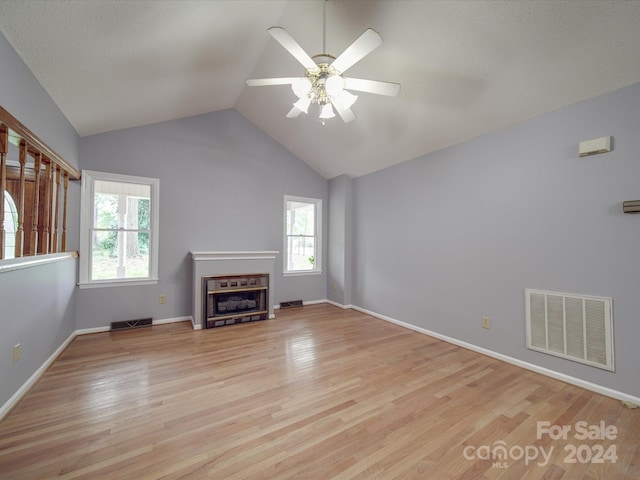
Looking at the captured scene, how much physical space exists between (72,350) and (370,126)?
4.38 m

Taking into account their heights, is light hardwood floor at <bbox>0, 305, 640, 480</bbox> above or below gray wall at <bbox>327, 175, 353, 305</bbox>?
below

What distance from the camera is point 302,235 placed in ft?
16.8

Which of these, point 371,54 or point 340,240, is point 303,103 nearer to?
point 371,54

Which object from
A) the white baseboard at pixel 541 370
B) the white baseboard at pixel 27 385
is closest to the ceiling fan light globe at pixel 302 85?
the white baseboard at pixel 27 385

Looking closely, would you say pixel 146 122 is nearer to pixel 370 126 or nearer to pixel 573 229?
pixel 370 126

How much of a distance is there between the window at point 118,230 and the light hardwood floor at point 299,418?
3.33 feet

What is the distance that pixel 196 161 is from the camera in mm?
4066

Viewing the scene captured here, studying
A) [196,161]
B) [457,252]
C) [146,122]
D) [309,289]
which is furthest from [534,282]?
[146,122]

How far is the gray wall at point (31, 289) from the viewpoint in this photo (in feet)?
5.77

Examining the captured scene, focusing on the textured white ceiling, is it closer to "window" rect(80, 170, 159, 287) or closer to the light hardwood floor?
"window" rect(80, 170, 159, 287)

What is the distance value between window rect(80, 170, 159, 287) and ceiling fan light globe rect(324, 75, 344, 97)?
3.05 meters

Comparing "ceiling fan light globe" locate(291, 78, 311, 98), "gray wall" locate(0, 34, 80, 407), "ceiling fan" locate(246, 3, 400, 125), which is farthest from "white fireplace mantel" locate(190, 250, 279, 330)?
"ceiling fan light globe" locate(291, 78, 311, 98)

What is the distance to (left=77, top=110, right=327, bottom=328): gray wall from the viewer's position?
352 centimetres

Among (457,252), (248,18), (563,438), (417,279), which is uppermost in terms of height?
(248,18)
